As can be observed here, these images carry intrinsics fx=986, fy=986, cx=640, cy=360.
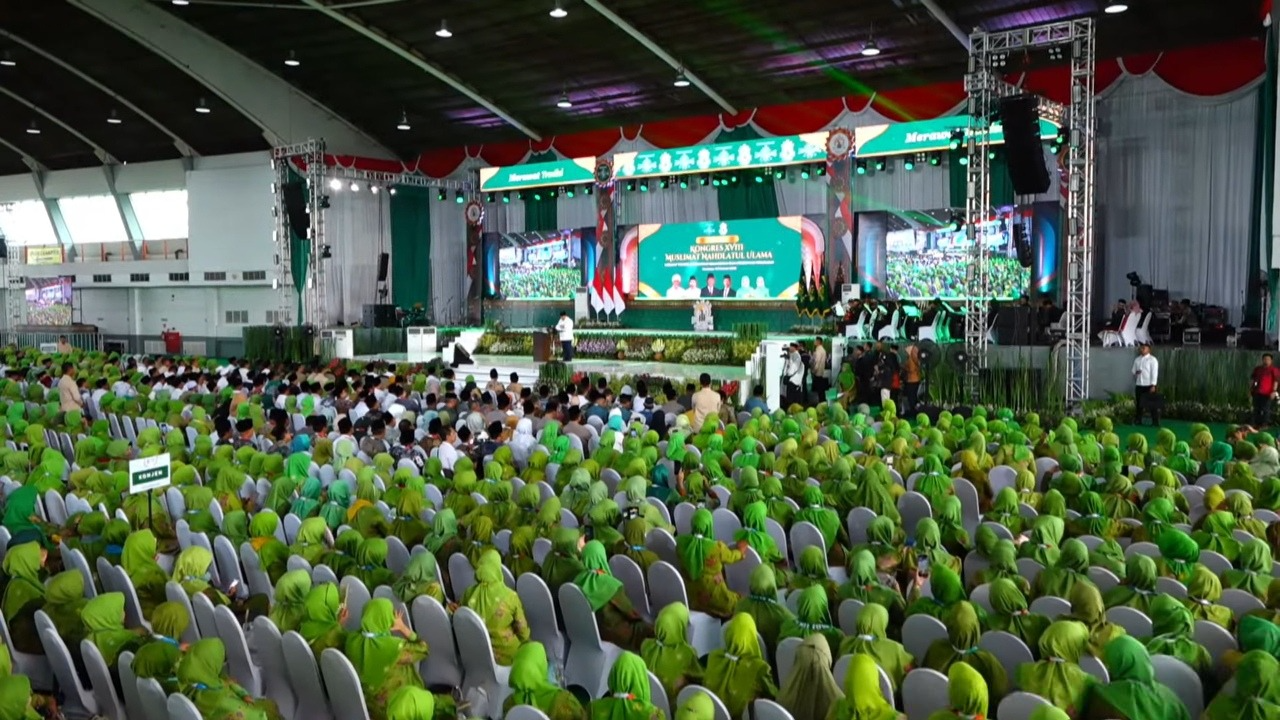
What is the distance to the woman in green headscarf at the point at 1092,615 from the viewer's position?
3598 mm

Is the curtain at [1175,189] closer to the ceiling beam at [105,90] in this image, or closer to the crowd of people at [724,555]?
the crowd of people at [724,555]

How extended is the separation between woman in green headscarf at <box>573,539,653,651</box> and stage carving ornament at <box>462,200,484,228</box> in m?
22.0

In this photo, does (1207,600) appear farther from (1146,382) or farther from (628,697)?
(1146,382)

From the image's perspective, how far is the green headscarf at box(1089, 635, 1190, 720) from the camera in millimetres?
3068

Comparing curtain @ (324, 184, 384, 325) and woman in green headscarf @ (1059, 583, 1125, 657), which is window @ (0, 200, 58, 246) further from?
woman in green headscarf @ (1059, 583, 1125, 657)

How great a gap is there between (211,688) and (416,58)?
18795 mm

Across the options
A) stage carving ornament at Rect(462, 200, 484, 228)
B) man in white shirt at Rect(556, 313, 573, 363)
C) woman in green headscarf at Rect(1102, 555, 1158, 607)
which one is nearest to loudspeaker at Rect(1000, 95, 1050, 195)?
man in white shirt at Rect(556, 313, 573, 363)

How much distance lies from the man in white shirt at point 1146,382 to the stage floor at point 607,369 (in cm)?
533

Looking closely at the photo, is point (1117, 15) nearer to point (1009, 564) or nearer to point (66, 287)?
point (1009, 564)

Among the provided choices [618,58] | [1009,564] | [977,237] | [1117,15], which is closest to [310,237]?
[618,58]

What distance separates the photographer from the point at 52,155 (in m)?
31.6

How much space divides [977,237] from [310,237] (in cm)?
1431

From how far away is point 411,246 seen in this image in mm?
26641

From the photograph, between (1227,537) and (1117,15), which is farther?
(1117,15)
